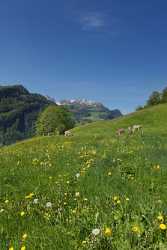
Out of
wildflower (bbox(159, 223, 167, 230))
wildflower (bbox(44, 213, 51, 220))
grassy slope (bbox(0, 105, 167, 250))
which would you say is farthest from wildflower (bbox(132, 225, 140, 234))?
wildflower (bbox(44, 213, 51, 220))

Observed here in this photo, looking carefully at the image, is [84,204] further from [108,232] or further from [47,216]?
[108,232]

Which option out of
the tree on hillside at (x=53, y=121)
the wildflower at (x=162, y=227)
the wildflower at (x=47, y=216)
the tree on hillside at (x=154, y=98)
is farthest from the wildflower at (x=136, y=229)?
the tree on hillside at (x=154, y=98)

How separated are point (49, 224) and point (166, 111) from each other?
74.1 meters

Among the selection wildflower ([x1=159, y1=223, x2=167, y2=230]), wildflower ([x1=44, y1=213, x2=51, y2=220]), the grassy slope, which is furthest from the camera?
wildflower ([x1=44, y1=213, x2=51, y2=220])

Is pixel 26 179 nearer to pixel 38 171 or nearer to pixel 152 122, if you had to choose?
pixel 38 171

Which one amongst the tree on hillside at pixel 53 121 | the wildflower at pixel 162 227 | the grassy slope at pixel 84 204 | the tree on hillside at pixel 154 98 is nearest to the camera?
the wildflower at pixel 162 227

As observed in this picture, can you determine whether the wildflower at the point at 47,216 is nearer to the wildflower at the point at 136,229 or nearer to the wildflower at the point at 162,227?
the wildflower at the point at 136,229

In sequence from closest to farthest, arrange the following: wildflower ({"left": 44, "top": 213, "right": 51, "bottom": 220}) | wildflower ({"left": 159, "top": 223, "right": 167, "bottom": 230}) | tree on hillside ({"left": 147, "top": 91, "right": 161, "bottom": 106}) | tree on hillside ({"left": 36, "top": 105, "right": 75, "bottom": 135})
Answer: wildflower ({"left": 159, "top": 223, "right": 167, "bottom": 230})
wildflower ({"left": 44, "top": 213, "right": 51, "bottom": 220})
tree on hillside ({"left": 36, "top": 105, "right": 75, "bottom": 135})
tree on hillside ({"left": 147, "top": 91, "right": 161, "bottom": 106})

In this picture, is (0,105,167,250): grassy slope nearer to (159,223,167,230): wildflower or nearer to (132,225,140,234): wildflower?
(132,225,140,234): wildflower

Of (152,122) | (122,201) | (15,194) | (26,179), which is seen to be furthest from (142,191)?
(152,122)

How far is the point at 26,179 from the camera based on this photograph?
11836 mm

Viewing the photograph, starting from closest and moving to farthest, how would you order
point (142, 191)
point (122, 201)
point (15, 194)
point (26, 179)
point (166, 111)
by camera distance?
point (122, 201) < point (142, 191) < point (15, 194) < point (26, 179) < point (166, 111)

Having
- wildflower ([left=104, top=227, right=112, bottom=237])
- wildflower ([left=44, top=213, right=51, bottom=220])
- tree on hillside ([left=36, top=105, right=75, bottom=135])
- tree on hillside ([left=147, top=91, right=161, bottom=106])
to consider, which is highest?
tree on hillside ([left=147, top=91, right=161, bottom=106])

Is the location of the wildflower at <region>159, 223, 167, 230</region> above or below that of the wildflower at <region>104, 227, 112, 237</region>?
above
